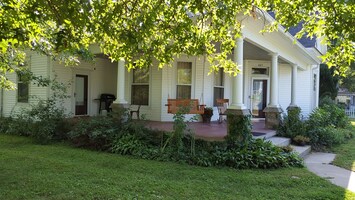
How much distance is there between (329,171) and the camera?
681cm

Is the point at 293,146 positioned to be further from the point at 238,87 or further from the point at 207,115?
the point at 207,115

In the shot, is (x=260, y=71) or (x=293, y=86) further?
(x=260, y=71)

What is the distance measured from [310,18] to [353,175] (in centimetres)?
401

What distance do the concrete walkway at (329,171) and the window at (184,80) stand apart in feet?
16.1

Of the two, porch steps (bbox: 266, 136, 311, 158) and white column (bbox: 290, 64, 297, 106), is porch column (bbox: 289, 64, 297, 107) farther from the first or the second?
porch steps (bbox: 266, 136, 311, 158)

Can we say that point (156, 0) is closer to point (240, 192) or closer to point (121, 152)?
point (240, 192)

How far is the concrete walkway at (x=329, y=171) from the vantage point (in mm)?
5887

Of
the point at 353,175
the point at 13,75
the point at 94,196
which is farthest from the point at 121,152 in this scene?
the point at 13,75

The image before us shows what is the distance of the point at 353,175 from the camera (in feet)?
21.5

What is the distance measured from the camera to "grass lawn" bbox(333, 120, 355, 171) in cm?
755

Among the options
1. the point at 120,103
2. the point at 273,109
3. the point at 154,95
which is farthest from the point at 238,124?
the point at 154,95

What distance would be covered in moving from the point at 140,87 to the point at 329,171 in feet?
24.2

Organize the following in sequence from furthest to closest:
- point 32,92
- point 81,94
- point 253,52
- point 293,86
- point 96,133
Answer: point 293,86 → point 81,94 → point 253,52 → point 32,92 → point 96,133

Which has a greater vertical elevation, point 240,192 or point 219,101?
point 219,101
